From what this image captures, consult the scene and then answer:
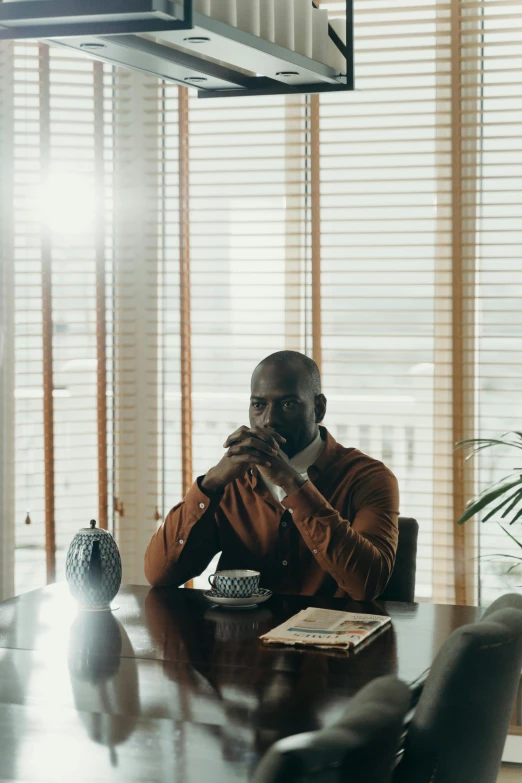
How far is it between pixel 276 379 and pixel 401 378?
916mm

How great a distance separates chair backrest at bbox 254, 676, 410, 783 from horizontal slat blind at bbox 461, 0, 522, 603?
2190 millimetres

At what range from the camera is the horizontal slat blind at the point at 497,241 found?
3133mm

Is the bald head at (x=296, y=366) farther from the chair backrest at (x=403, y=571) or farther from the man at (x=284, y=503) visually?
the chair backrest at (x=403, y=571)

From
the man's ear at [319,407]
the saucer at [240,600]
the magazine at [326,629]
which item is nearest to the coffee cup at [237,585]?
the saucer at [240,600]

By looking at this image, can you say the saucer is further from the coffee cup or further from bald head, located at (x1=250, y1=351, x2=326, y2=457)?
bald head, located at (x1=250, y1=351, x2=326, y2=457)

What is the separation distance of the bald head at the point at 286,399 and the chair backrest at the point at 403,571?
0.34 metres

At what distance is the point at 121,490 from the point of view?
11.3ft

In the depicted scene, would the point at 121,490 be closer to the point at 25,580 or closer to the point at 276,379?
the point at 25,580

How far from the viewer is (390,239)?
10.7 ft

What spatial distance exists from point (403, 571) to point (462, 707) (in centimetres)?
114

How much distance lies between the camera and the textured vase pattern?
6.79 feet

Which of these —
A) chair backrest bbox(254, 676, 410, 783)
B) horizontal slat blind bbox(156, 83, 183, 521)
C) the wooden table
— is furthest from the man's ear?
chair backrest bbox(254, 676, 410, 783)

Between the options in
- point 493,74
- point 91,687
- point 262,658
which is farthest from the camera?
point 493,74

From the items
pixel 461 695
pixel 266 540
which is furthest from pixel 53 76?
pixel 461 695
